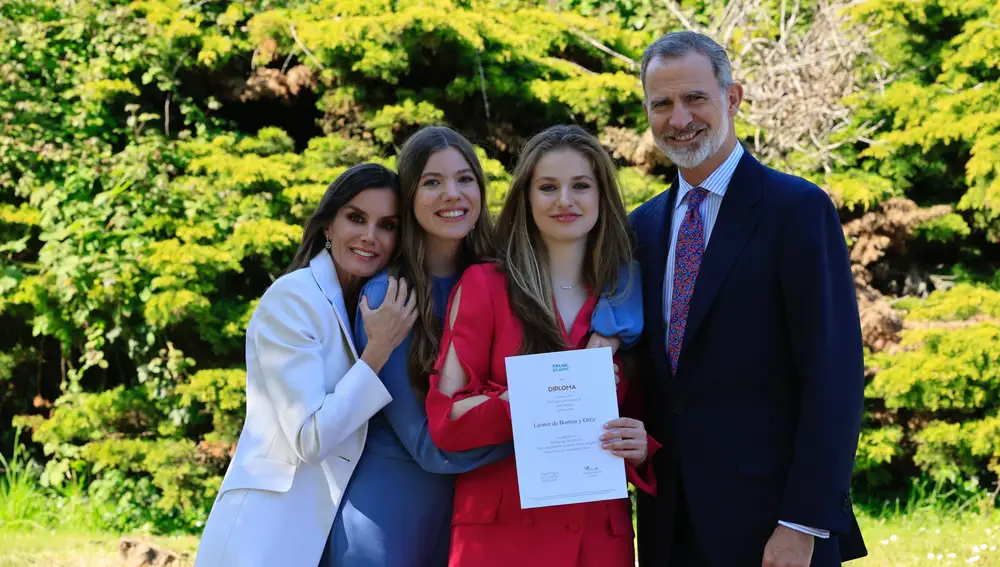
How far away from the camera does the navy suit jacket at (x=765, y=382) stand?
2.61 meters

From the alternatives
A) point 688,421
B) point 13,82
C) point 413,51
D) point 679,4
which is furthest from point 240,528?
point 679,4

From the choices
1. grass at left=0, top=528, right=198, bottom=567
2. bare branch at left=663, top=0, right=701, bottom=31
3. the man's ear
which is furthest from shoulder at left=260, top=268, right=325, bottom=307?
bare branch at left=663, top=0, right=701, bottom=31

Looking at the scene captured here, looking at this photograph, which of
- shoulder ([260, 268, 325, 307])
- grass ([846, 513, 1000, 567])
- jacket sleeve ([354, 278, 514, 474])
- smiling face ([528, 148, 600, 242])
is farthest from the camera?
grass ([846, 513, 1000, 567])

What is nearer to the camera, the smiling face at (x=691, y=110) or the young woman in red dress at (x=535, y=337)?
the young woman in red dress at (x=535, y=337)

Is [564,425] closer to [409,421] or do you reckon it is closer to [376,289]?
[409,421]

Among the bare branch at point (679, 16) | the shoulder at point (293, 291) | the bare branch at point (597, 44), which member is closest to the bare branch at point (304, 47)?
the bare branch at point (597, 44)

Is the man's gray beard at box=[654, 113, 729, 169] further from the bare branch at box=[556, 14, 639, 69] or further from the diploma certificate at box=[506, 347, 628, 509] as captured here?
the bare branch at box=[556, 14, 639, 69]

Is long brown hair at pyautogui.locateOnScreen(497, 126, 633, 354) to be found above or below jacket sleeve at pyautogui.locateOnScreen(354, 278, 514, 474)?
above

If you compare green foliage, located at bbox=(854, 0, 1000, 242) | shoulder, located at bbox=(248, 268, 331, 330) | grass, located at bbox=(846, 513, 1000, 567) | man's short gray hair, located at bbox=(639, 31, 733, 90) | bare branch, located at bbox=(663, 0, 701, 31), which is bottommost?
grass, located at bbox=(846, 513, 1000, 567)

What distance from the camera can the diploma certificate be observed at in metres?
2.65

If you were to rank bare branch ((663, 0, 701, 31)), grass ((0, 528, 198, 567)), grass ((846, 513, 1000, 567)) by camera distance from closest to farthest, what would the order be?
grass ((846, 513, 1000, 567)), grass ((0, 528, 198, 567)), bare branch ((663, 0, 701, 31))

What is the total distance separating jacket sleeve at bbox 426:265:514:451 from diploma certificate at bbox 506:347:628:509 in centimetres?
11

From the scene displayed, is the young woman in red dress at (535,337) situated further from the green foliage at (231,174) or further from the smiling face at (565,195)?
the green foliage at (231,174)

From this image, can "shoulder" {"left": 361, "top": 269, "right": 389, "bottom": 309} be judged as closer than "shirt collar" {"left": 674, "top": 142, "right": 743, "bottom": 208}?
No
